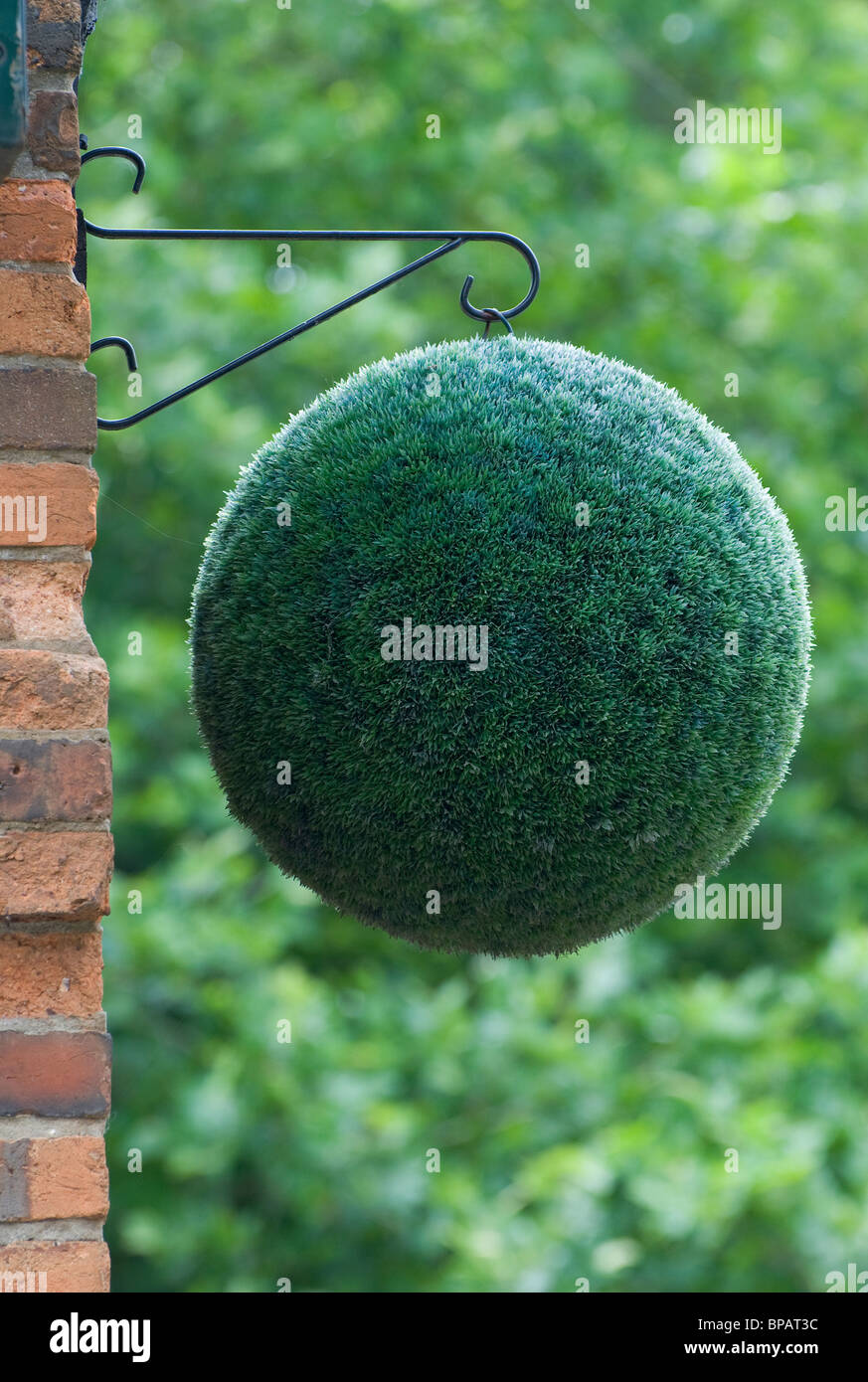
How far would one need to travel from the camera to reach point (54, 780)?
1305mm

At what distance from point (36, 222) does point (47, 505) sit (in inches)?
11.0

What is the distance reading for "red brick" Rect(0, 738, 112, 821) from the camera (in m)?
1.29

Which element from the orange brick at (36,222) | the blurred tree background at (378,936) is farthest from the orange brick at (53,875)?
the blurred tree background at (378,936)

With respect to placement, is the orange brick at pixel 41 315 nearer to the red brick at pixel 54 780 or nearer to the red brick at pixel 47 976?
the red brick at pixel 54 780

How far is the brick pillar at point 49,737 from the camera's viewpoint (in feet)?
4.20

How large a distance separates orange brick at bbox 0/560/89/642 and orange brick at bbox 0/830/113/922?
190mm

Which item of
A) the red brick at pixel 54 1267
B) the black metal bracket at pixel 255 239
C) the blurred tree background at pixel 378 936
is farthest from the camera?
the blurred tree background at pixel 378 936

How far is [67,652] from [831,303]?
5.06m

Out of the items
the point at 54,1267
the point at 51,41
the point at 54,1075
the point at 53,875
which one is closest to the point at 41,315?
the point at 51,41

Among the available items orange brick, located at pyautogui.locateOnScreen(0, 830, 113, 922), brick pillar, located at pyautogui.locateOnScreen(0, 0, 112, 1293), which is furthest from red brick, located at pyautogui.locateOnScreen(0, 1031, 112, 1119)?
orange brick, located at pyautogui.locateOnScreen(0, 830, 113, 922)

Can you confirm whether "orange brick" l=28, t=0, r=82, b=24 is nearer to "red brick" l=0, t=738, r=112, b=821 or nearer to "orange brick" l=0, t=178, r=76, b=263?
"orange brick" l=0, t=178, r=76, b=263

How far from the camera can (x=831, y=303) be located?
574 centimetres

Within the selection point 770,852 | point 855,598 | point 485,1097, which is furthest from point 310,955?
point 855,598

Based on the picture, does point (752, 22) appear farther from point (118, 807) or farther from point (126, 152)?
point (126, 152)
